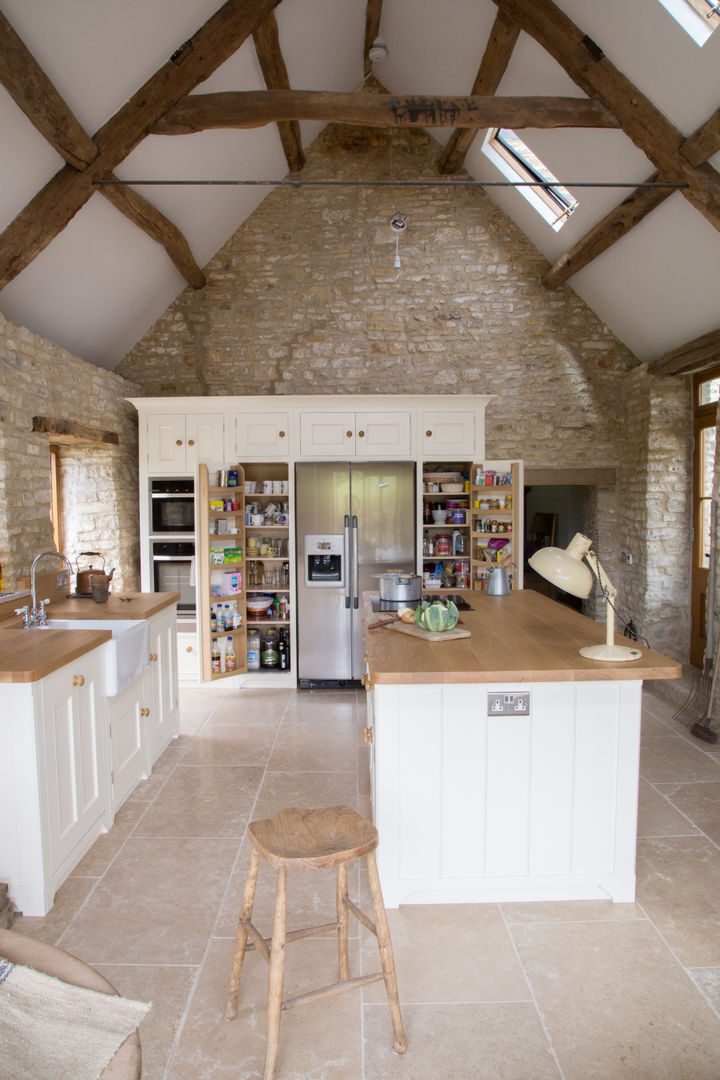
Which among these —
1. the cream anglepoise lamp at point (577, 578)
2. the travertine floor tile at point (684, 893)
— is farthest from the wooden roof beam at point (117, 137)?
the travertine floor tile at point (684, 893)

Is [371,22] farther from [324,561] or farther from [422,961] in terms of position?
[422,961]

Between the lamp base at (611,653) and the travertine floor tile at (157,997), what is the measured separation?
5.79 feet

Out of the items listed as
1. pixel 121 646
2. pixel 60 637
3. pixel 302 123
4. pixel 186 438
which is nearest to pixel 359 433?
pixel 186 438

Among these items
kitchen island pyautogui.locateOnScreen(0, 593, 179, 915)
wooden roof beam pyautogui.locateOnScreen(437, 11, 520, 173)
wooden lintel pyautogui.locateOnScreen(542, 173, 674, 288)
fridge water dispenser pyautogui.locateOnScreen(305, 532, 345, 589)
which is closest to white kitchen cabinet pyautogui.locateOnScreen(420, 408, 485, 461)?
fridge water dispenser pyautogui.locateOnScreen(305, 532, 345, 589)

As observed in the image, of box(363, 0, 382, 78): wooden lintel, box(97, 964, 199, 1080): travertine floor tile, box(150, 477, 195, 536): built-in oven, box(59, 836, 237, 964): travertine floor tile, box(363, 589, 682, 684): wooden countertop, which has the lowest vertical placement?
box(59, 836, 237, 964): travertine floor tile

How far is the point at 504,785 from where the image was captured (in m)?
2.54

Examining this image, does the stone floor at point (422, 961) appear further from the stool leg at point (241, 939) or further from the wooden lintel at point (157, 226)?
the wooden lintel at point (157, 226)

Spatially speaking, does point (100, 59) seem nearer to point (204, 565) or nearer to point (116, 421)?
point (116, 421)

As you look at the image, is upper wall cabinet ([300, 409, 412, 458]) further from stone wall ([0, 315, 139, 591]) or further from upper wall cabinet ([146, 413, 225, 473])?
stone wall ([0, 315, 139, 591])

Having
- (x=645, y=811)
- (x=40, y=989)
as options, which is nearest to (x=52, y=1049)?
(x=40, y=989)

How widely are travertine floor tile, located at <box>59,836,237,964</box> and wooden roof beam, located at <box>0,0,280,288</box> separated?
11.0 ft

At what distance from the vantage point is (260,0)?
4.01 m

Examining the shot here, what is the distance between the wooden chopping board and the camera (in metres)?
2.80

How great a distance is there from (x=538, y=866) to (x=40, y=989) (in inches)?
79.4
